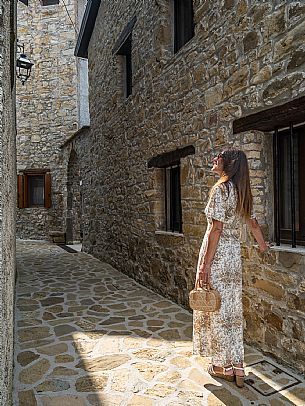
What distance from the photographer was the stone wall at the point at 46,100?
1431 centimetres

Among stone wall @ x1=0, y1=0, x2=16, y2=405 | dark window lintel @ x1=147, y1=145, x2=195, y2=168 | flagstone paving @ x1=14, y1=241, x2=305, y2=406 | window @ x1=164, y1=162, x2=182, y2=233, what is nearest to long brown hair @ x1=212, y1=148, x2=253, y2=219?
flagstone paving @ x1=14, y1=241, x2=305, y2=406

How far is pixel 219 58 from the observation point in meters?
3.67

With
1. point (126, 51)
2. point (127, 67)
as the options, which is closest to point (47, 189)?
point (127, 67)

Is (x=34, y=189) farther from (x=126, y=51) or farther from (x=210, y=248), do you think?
(x=210, y=248)

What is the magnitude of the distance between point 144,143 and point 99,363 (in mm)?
3626

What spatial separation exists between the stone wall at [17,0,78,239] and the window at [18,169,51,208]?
0.23 metres

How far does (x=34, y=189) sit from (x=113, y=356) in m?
12.8

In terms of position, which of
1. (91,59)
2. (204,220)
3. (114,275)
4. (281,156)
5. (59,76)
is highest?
(59,76)

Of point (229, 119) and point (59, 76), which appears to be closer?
point (229, 119)

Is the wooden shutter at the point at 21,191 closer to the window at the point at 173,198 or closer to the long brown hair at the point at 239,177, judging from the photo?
the window at the point at 173,198

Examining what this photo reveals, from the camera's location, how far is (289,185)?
3180 mm

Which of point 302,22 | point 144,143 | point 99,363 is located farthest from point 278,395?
point 144,143

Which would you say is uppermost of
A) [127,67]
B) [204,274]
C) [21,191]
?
[127,67]

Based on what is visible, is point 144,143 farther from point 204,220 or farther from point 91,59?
point 91,59
